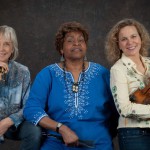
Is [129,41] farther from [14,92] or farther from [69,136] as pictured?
[14,92]

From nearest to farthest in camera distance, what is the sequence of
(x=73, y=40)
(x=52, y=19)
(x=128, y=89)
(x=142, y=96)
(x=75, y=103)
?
1. (x=142, y=96)
2. (x=128, y=89)
3. (x=75, y=103)
4. (x=73, y=40)
5. (x=52, y=19)

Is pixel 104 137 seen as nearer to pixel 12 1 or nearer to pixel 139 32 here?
pixel 139 32

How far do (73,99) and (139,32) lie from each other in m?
0.60

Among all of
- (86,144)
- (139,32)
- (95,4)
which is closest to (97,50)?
(95,4)

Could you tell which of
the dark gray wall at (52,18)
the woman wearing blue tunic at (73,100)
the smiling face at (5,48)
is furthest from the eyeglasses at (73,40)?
the dark gray wall at (52,18)

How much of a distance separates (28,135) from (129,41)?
88 centimetres

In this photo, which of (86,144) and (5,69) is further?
(5,69)

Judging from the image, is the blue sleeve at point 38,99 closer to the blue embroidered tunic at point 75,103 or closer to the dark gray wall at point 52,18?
the blue embroidered tunic at point 75,103

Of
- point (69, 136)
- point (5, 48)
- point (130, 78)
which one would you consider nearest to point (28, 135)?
point (69, 136)

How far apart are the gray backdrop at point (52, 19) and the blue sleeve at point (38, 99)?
1.00 metres

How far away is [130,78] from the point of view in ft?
8.52

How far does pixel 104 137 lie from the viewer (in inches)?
A: 109

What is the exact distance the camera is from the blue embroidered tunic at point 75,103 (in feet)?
8.96

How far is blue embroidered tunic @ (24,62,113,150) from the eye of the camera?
2.73m
